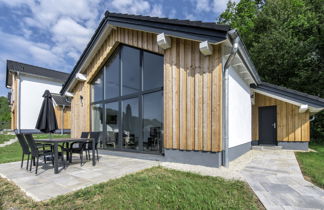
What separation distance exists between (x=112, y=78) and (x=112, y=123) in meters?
1.74

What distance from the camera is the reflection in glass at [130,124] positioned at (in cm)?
581

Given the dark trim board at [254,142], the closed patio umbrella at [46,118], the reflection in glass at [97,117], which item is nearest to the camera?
the closed patio umbrella at [46,118]

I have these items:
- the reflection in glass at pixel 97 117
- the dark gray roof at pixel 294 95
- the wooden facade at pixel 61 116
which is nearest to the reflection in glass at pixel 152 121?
the reflection in glass at pixel 97 117

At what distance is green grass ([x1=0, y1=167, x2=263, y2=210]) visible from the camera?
7.89 feet

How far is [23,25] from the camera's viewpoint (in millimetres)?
11570

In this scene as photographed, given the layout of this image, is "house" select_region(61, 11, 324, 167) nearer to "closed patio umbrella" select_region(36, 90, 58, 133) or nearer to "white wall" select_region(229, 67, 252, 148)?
"white wall" select_region(229, 67, 252, 148)

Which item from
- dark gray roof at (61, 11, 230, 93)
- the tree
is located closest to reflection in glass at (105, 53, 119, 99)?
dark gray roof at (61, 11, 230, 93)

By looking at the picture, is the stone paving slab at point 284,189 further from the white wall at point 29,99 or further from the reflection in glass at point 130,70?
the white wall at point 29,99

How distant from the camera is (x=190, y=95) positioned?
4.58 m

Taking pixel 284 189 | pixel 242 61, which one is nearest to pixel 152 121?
pixel 242 61

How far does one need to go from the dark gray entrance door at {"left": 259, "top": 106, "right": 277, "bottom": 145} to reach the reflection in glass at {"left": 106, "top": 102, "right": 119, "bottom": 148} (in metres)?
6.96

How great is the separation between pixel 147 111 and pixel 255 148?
19.3ft

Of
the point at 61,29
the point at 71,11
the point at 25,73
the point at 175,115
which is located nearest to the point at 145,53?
the point at 175,115

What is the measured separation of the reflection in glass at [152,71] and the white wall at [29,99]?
1501 cm
